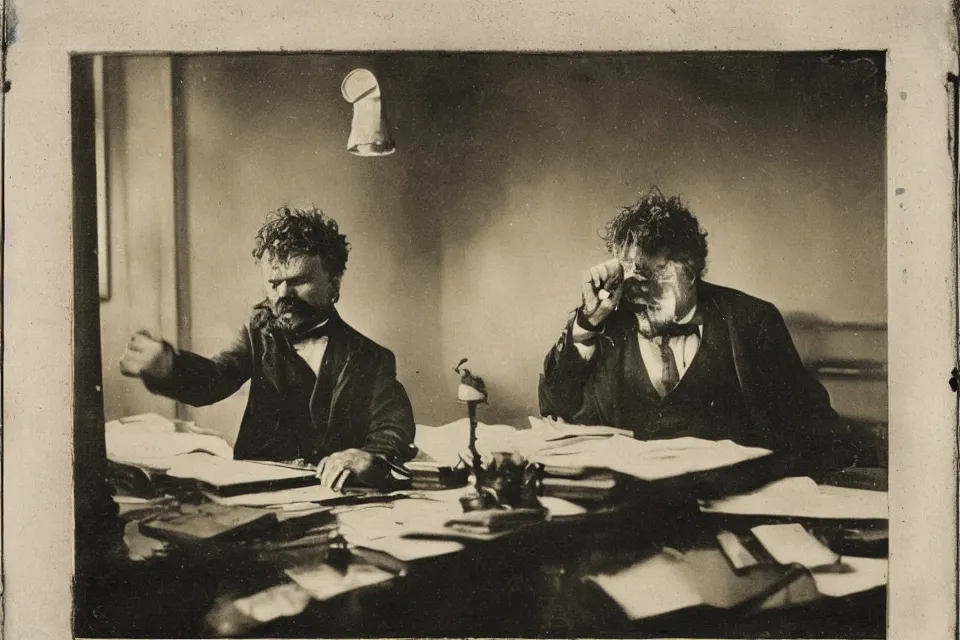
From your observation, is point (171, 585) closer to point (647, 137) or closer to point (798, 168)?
point (647, 137)

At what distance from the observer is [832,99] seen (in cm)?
245

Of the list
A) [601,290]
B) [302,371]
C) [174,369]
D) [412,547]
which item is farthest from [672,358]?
[174,369]

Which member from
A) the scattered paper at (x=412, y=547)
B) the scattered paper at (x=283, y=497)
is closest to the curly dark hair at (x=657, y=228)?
the scattered paper at (x=412, y=547)

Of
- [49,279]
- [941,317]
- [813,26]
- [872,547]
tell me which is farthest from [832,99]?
[49,279]

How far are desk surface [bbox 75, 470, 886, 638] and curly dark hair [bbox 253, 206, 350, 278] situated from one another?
2.83ft

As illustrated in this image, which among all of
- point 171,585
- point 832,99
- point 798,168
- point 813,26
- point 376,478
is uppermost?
point 813,26

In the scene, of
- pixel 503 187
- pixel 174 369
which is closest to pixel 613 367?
pixel 503 187

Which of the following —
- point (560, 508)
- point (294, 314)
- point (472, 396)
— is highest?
point (294, 314)

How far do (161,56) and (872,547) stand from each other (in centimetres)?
254

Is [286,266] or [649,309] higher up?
[286,266]

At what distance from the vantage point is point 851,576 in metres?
2.41

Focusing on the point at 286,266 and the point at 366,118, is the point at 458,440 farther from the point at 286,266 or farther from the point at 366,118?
the point at 366,118

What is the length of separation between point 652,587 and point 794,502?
1.59ft

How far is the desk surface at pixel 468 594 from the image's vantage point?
7.82 feet
